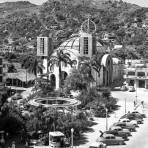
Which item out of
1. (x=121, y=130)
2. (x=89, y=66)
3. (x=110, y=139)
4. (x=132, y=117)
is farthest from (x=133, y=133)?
(x=89, y=66)

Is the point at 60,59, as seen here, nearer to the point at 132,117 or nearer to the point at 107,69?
the point at 107,69

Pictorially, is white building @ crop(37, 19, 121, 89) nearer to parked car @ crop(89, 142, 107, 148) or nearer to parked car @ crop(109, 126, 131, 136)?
parked car @ crop(109, 126, 131, 136)

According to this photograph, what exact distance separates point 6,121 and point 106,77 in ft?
135

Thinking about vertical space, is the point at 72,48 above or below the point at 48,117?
above

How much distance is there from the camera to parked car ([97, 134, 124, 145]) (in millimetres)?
37875

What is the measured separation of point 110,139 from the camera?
38.0m

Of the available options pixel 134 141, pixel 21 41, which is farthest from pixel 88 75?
pixel 21 41

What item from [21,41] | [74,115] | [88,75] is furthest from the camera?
[21,41]

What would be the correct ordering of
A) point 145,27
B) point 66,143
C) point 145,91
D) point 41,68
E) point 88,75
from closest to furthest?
1. point 66,143
2. point 88,75
3. point 41,68
4. point 145,91
5. point 145,27

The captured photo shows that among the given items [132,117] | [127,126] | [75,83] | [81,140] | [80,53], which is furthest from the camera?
[80,53]

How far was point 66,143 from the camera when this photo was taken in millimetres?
37312

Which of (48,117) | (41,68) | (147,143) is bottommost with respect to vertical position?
(147,143)

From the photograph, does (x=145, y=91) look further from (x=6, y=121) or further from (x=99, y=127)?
(x=6, y=121)

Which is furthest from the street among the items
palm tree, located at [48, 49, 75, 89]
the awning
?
the awning
